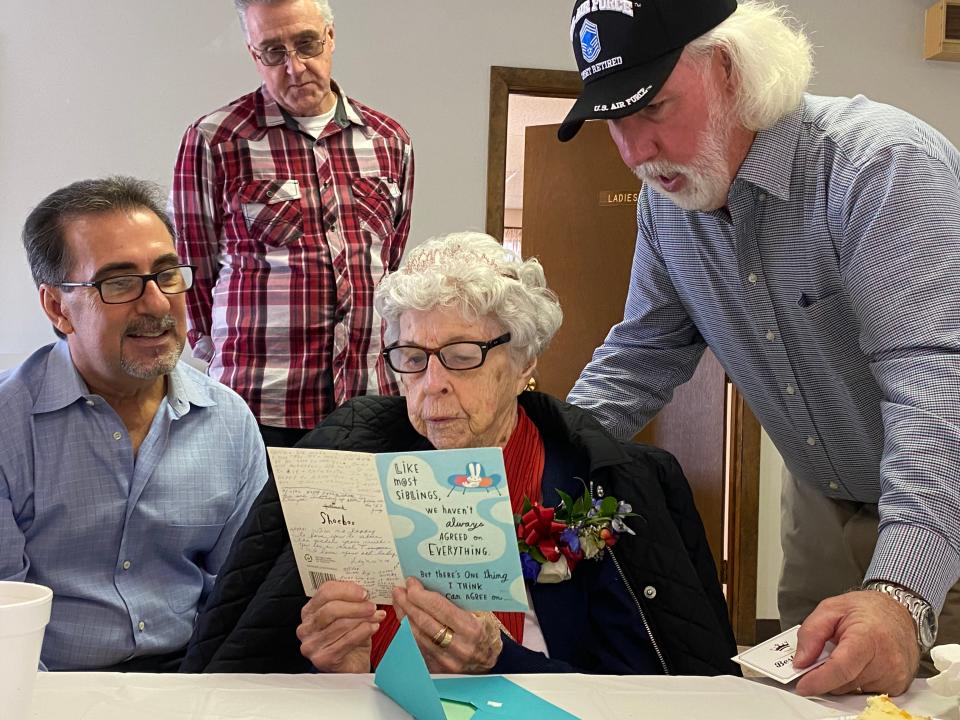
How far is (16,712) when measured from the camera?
958mm

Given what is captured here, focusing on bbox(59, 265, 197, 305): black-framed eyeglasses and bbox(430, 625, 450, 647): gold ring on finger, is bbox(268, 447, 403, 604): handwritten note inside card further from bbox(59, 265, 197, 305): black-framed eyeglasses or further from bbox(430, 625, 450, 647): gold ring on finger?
bbox(59, 265, 197, 305): black-framed eyeglasses

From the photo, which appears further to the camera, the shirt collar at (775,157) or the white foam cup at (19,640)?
the shirt collar at (775,157)

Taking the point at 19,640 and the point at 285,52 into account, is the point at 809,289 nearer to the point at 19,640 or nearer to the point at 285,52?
the point at 19,640

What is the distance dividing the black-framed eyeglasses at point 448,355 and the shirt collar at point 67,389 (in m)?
0.50

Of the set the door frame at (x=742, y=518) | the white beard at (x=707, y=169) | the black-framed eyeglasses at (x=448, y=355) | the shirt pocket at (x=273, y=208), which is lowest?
the door frame at (x=742, y=518)

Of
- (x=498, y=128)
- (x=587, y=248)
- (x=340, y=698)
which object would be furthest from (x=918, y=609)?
(x=587, y=248)

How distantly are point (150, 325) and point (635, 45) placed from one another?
3.56 ft

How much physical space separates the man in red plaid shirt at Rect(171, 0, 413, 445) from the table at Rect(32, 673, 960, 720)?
161cm

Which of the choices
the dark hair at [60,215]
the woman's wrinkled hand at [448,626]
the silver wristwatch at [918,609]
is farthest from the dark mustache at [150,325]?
the silver wristwatch at [918,609]

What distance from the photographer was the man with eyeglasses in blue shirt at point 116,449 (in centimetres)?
189

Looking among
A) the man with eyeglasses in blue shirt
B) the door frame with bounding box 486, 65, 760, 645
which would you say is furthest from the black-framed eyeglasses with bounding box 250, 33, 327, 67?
the door frame with bounding box 486, 65, 760, 645

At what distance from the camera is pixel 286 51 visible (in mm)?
2834

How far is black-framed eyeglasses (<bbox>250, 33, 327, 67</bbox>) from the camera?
2837mm

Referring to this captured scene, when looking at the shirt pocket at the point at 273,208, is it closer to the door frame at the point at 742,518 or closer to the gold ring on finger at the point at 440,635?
the gold ring on finger at the point at 440,635
